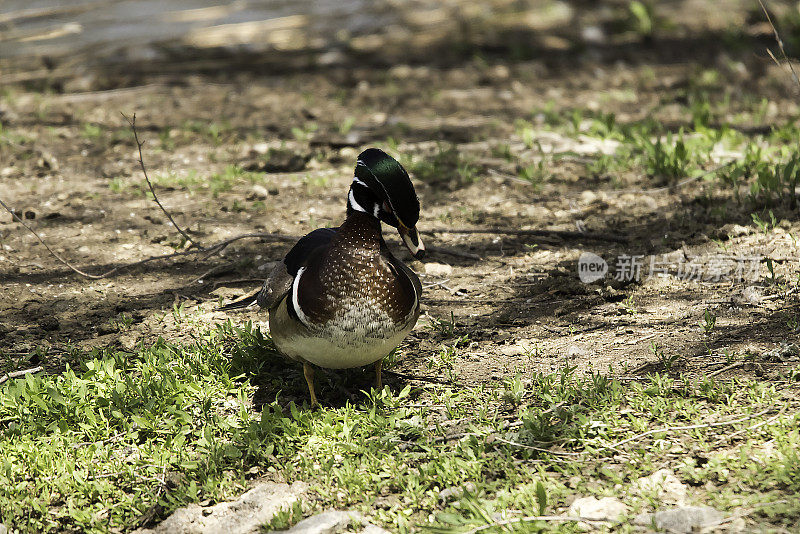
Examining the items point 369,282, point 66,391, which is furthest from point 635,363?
point 66,391

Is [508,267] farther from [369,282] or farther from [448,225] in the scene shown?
[369,282]

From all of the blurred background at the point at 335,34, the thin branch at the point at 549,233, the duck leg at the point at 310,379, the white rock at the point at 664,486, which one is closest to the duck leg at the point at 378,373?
the duck leg at the point at 310,379

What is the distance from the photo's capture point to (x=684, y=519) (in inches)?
117

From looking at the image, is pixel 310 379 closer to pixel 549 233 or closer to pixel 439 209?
pixel 549 233

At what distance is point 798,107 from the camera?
7688mm

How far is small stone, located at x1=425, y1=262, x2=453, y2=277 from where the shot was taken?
211 inches

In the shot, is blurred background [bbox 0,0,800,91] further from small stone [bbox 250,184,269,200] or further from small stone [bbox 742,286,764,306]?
small stone [bbox 742,286,764,306]

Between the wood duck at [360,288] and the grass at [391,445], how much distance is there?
12.2 inches

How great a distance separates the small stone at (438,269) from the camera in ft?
17.6

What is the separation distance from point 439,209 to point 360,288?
8.58 ft

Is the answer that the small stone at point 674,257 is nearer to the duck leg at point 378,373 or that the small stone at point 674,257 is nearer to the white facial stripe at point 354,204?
the duck leg at point 378,373

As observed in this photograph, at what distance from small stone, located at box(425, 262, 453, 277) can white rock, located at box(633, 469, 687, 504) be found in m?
2.30

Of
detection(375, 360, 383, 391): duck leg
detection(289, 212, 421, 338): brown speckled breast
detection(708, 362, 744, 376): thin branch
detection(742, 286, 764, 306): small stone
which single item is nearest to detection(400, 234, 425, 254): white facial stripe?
detection(289, 212, 421, 338): brown speckled breast

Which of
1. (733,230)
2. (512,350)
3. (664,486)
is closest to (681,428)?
(664,486)
